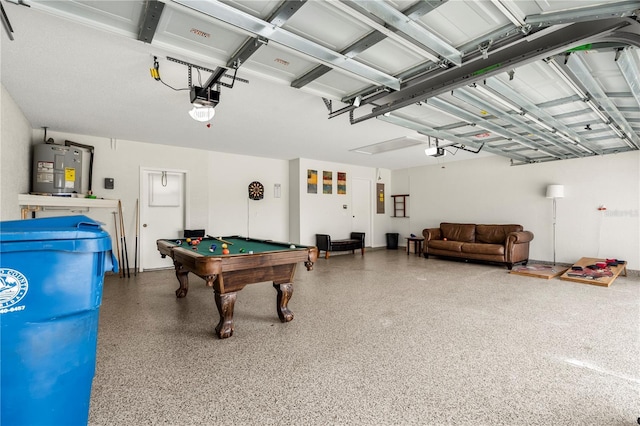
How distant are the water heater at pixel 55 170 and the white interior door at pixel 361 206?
6.38 meters

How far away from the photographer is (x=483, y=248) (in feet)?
21.5

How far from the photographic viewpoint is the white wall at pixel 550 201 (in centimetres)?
586

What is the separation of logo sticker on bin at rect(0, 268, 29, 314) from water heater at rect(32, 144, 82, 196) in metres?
4.45

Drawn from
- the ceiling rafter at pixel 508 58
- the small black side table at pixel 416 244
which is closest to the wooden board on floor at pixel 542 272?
the small black side table at pixel 416 244

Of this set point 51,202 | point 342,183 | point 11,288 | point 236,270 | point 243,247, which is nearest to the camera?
point 11,288

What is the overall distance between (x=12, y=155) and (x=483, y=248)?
26.1ft

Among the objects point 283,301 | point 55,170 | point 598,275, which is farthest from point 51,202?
point 598,275

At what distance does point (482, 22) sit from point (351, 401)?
8.34 feet

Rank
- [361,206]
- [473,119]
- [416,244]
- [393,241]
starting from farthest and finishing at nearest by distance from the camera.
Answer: [393,241] → [361,206] → [416,244] → [473,119]

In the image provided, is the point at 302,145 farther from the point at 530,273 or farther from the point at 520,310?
the point at 530,273

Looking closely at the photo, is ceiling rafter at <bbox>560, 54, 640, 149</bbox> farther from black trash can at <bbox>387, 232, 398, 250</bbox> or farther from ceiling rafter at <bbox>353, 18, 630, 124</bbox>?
black trash can at <bbox>387, 232, 398, 250</bbox>

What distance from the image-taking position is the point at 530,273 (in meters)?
5.55

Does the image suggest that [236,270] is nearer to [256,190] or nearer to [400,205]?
[256,190]

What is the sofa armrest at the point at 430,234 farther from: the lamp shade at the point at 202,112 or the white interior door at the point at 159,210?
the lamp shade at the point at 202,112
